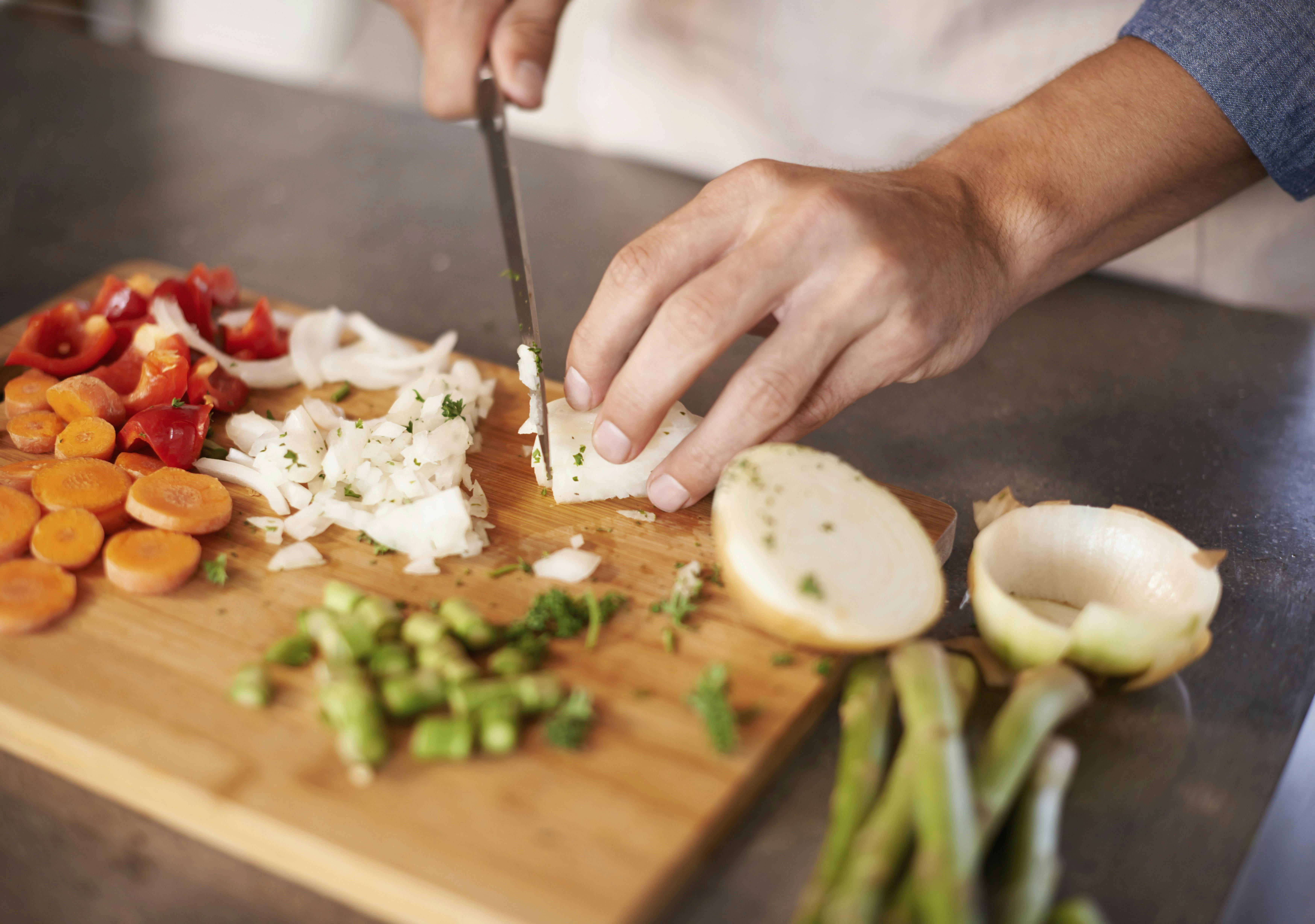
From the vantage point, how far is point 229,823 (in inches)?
46.0

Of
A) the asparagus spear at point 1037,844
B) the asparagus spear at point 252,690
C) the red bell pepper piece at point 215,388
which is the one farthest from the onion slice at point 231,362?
the asparagus spear at point 1037,844

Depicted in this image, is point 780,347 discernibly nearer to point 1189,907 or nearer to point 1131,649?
point 1131,649

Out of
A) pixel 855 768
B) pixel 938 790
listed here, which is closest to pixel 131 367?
pixel 855 768

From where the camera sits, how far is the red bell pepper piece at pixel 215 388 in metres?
1.84

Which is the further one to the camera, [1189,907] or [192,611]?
[192,611]

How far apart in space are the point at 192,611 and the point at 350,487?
1.07 feet

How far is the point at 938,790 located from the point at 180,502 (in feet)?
4.00

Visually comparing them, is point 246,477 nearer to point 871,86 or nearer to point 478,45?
point 478,45

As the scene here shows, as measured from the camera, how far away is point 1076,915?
1.02m

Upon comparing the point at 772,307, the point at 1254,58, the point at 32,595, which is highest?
the point at 1254,58

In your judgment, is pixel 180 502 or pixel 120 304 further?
pixel 120 304

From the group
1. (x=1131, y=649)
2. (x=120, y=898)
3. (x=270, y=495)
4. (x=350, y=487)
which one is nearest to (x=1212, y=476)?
(x=1131, y=649)

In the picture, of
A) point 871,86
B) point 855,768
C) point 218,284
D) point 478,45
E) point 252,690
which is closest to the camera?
point 855,768

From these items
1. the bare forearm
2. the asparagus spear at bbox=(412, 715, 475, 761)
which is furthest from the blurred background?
the asparagus spear at bbox=(412, 715, 475, 761)
